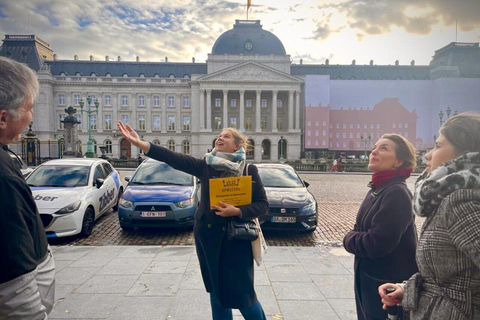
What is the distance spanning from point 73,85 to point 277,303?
70753 mm

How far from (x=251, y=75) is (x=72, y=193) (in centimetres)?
5733

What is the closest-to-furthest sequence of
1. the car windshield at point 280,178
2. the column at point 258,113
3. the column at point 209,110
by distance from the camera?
1. the car windshield at point 280,178
2. the column at point 258,113
3. the column at point 209,110

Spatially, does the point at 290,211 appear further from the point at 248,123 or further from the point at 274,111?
the point at 248,123

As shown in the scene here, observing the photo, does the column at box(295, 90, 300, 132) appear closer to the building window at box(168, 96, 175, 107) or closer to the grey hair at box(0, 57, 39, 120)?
the building window at box(168, 96, 175, 107)

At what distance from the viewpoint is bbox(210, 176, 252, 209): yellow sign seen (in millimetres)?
2740

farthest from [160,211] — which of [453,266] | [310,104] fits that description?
[310,104]

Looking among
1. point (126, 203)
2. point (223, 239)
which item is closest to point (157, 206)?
point (126, 203)

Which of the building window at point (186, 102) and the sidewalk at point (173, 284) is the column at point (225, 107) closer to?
the building window at point (186, 102)

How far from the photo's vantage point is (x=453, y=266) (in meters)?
1.55

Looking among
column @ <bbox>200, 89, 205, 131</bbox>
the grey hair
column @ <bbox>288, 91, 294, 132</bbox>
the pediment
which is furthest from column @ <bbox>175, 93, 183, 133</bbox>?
the grey hair

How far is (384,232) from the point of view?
7.39 feet

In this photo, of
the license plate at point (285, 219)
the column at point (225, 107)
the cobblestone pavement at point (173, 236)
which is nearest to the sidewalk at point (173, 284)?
the cobblestone pavement at point (173, 236)

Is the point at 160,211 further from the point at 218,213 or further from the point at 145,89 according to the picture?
the point at 145,89

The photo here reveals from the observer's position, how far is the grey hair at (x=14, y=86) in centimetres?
162
